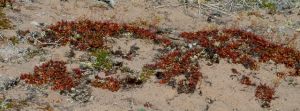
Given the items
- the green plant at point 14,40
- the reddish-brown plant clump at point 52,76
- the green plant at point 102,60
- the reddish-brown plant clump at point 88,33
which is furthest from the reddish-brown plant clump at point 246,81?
the green plant at point 14,40

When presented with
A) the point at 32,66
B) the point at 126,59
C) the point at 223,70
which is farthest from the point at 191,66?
the point at 32,66

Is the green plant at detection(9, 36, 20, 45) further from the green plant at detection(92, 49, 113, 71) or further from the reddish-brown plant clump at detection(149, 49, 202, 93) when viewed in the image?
the reddish-brown plant clump at detection(149, 49, 202, 93)

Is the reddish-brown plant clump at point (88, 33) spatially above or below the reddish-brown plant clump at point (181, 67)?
above

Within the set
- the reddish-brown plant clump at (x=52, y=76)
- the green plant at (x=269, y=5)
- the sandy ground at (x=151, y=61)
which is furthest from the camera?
the green plant at (x=269, y=5)

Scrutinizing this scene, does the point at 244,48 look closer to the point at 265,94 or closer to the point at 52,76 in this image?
the point at 265,94

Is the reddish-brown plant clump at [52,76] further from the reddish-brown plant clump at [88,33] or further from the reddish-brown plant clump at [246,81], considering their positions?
the reddish-brown plant clump at [246,81]

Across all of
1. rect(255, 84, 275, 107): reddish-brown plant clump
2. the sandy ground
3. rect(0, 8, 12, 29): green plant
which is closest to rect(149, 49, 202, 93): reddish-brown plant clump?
the sandy ground

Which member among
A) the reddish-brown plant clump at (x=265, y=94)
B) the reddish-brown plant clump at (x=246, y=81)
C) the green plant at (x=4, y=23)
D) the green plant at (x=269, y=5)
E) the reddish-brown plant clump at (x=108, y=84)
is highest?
the green plant at (x=4, y=23)
